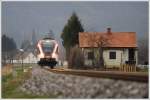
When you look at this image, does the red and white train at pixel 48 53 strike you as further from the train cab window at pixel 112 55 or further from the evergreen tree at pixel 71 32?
the train cab window at pixel 112 55

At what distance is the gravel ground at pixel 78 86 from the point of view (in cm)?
784

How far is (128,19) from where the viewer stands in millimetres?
8102

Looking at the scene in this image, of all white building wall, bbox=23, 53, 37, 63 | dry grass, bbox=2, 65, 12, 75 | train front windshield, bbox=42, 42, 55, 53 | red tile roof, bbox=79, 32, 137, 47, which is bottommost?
dry grass, bbox=2, 65, 12, 75

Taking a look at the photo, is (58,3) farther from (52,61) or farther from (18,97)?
(18,97)

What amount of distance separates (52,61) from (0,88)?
83cm

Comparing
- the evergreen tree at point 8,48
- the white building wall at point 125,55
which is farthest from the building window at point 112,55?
the evergreen tree at point 8,48

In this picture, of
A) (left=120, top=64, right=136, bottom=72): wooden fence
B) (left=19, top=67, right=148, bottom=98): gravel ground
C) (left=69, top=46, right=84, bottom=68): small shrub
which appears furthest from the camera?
(left=69, top=46, right=84, bottom=68): small shrub

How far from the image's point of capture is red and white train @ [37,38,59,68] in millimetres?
8180

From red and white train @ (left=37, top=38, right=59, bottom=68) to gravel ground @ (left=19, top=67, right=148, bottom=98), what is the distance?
132mm

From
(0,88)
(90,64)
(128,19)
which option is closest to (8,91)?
(0,88)

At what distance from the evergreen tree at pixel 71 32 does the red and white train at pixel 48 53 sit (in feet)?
0.52

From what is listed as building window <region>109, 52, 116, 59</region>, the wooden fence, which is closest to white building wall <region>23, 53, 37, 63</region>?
building window <region>109, 52, 116, 59</region>

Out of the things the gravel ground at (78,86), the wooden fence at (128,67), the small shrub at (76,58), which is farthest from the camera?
the small shrub at (76,58)

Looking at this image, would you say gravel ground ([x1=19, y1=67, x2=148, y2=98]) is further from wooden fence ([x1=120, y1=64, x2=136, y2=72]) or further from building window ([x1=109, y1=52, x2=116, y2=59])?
building window ([x1=109, y1=52, x2=116, y2=59])
